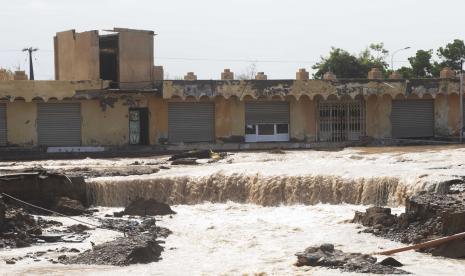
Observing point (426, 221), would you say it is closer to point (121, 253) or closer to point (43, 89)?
point (121, 253)

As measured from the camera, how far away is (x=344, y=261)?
1276 centimetres

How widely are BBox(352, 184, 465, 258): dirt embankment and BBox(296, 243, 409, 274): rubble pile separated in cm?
140


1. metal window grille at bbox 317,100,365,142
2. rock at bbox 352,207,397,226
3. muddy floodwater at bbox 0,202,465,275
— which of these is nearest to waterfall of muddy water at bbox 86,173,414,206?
muddy floodwater at bbox 0,202,465,275

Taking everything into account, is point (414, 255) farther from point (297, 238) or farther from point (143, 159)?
point (143, 159)

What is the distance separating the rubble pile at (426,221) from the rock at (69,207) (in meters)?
6.96

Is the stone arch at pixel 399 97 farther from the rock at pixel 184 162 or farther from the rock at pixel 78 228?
the rock at pixel 78 228

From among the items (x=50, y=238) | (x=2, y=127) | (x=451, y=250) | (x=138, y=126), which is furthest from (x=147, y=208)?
(x=2, y=127)

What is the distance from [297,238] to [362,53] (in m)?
45.4

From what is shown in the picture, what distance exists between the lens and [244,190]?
2089 cm

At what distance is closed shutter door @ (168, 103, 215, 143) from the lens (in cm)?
3178

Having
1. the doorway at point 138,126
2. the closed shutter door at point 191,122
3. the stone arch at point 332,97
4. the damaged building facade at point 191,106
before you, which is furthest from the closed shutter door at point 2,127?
the stone arch at point 332,97

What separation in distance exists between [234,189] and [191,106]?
37.6ft

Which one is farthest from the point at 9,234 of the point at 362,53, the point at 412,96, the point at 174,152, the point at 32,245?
the point at 362,53

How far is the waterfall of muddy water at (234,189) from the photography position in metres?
19.5
